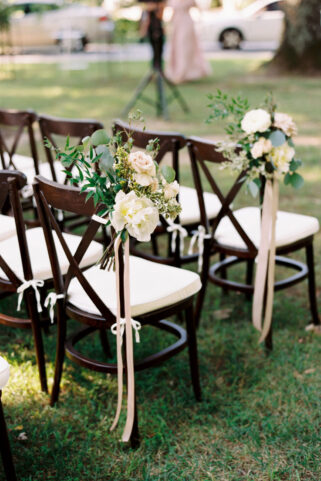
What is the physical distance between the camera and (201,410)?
9.81 ft

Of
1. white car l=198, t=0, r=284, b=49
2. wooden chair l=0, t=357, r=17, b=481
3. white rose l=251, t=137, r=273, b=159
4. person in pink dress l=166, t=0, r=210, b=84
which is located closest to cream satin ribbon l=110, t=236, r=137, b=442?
wooden chair l=0, t=357, r=17, b=481

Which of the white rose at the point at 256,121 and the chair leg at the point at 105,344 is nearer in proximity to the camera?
the white rose at the point at 256,121

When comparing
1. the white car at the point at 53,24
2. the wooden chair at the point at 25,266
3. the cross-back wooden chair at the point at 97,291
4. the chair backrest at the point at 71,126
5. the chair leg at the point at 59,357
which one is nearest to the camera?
the cross-back wooden chair at the point at 97,291

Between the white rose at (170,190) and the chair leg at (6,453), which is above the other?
the white rose at (170,190)

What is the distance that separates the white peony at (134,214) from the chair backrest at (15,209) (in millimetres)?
556

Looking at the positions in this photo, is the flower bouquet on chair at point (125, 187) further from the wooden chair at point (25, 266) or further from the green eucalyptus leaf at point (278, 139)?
the green eucalyptus leaf at point (278, 139)

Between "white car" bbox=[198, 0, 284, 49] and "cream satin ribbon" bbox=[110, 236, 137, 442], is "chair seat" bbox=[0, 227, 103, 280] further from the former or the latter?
"white car" bbox=[198, 0, 284, 49]

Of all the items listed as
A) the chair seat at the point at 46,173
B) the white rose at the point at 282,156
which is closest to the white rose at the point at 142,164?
the white rose at the point at 282,156

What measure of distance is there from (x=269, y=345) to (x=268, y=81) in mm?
10068

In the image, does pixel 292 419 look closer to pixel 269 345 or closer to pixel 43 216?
pixel 269 345

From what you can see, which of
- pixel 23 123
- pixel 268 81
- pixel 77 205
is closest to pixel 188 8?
pixel 268 81

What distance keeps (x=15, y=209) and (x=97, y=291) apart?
490mm

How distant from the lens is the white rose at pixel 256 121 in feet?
9.79

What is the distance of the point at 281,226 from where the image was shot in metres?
3.47
